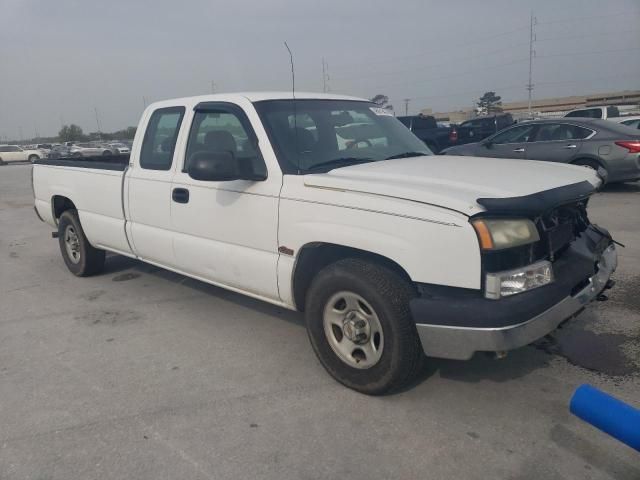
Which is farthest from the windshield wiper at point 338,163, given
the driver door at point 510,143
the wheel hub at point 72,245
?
A: the driver door at point 510,143

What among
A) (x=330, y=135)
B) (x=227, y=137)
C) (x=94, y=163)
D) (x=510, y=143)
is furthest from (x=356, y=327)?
(x=510, y=143)

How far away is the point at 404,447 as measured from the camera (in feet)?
9.18

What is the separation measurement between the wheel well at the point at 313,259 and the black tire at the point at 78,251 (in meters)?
3.34

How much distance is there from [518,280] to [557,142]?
8.65m

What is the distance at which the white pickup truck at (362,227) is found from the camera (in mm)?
2746

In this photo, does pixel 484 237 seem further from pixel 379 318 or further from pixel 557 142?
pixel 557 142

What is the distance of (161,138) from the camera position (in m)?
4.76

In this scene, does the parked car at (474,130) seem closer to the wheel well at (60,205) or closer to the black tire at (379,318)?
the wheel well at (60,205)

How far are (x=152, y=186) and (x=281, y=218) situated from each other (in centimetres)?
166

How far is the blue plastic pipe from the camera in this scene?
1.84 m

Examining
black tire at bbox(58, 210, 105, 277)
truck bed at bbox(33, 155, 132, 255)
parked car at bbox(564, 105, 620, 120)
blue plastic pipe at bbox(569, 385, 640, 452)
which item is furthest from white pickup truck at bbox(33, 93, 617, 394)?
parked car at bbox(564, 105, 620, 120)

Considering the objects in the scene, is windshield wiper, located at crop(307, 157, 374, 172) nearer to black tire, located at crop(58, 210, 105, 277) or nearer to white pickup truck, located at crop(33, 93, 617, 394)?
white pickup truck, located at crop(33, 93, 617, 394)

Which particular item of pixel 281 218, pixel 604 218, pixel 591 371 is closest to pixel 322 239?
pixel 281 218

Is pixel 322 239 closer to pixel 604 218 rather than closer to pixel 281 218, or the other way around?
pixel 281 218
